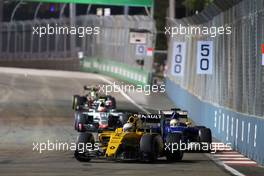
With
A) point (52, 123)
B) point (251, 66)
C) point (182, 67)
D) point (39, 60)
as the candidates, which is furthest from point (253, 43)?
point (39, 60)

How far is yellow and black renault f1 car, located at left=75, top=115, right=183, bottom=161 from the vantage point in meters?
22.5

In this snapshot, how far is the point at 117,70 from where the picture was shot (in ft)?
238

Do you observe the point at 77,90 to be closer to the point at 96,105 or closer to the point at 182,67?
the point at 182,67

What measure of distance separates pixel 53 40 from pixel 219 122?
62.8m

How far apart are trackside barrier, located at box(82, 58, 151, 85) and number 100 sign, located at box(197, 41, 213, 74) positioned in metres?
26.6

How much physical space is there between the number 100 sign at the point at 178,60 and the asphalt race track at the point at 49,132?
297 centimetres

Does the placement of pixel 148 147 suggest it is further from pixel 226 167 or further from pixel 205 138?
pixel 205 138

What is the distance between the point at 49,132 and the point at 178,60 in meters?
11.8

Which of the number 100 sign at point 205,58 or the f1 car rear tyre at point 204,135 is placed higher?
the number 100 sign at point 205,58

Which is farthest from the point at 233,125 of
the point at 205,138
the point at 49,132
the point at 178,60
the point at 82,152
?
the point at 178,60

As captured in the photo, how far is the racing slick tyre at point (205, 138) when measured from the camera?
84.4 feet

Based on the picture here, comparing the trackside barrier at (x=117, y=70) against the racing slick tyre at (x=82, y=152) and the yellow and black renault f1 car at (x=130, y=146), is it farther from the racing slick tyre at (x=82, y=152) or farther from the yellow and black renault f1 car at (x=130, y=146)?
the racing slick tyre at (x=82, y=152)

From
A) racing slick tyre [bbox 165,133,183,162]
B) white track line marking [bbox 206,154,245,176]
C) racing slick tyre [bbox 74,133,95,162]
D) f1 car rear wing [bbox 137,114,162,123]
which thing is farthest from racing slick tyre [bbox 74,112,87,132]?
racing slick tyre [bbox 74,133,95,162]

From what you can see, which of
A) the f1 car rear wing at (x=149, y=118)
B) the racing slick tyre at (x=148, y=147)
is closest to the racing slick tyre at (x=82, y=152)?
the racing slick tyre at (x=148, y=147)
